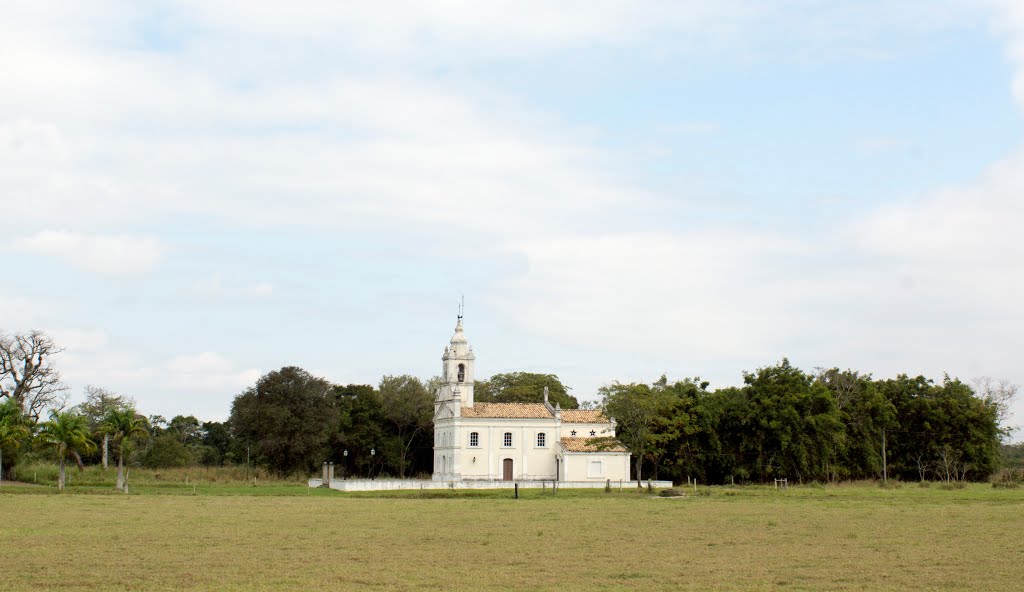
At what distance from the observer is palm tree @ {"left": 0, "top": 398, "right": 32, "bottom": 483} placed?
54.5 metres

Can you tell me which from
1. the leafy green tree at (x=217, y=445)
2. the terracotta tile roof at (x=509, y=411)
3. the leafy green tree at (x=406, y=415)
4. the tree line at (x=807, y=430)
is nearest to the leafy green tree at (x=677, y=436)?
the tree line at (x=807, y=430)

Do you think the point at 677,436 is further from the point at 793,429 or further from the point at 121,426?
the point at 121,426

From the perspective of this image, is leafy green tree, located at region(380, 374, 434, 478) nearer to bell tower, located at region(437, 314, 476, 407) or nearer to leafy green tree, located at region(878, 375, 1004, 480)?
bell tower, located at region(437, 314, 476, 407)

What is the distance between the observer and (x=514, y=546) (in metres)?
22.5

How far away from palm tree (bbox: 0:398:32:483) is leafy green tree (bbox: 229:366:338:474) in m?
18.3

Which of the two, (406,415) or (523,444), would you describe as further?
(406,415)

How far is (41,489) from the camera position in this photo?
50.1m

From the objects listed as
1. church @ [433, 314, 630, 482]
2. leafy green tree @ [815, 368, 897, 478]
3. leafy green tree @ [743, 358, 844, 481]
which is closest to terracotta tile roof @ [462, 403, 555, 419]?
church @ [433, 314, 630, 482]

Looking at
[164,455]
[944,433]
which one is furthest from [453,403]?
[944,433]

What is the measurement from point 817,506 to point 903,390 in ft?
135

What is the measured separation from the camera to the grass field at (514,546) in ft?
56.7

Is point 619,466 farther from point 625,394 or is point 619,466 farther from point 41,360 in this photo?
point 41,360

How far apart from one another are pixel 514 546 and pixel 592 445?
50270 millimetres

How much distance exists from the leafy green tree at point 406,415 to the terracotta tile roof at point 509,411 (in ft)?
35.5
